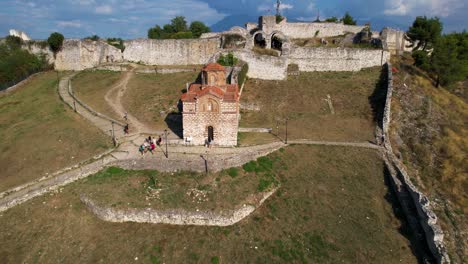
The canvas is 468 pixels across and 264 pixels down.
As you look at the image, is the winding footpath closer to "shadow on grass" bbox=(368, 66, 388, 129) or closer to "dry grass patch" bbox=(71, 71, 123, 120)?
"shadow on grass" bbox=(368, 66, 388, 129)

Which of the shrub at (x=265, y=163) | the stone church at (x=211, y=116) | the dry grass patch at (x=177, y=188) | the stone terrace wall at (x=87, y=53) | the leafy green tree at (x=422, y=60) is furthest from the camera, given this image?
the stone terrace wall at (x=87, y=53)

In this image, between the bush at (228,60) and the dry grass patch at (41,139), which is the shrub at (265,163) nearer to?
the dry grass patch at (41,139)

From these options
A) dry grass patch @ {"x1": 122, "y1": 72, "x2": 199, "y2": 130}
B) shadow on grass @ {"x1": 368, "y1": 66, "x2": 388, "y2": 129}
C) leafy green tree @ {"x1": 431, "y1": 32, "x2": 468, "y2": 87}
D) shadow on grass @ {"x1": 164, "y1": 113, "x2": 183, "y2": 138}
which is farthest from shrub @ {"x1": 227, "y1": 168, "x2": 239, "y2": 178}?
leafy green tree @ {"x1": 431, "y1": 32, "x2": 468, "y2": 87}

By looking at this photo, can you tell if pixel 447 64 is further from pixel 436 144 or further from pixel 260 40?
pixel 260 40

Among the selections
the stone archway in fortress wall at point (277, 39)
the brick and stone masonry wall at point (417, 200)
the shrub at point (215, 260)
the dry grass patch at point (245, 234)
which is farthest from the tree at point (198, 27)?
the shrub at point (215, 260)

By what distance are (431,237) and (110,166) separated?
1950cm

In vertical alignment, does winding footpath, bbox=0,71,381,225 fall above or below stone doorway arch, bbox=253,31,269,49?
below

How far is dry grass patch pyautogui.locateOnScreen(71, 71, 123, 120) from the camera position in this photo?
108ft

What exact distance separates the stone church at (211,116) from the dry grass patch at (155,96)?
17.0 ft

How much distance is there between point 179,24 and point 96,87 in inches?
1603

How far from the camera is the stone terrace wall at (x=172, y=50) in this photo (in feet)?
150

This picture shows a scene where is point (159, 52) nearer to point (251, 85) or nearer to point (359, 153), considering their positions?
point (251, 85)

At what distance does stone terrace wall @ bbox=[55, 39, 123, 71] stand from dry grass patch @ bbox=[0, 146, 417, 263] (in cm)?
3257

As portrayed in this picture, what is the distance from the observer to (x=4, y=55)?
4897 centimetres
